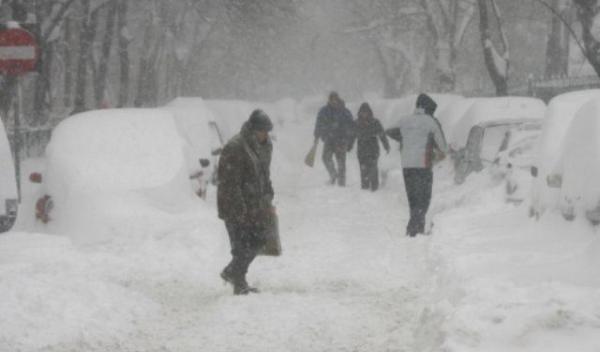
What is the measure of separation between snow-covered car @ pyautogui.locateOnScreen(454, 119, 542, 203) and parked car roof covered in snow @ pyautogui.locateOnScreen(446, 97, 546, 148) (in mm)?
227

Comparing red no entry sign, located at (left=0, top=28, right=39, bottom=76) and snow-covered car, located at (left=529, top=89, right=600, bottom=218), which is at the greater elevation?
red no entry sign, located at (left=0, top=28, right=39, bottom=76)

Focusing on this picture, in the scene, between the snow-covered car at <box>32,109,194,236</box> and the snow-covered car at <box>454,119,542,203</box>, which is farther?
the snow-covered car at <box>454,119,542,203</box>

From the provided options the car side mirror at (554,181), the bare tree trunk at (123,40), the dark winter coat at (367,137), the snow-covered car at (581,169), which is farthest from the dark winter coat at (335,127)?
the bare tree trunk at (123,40)

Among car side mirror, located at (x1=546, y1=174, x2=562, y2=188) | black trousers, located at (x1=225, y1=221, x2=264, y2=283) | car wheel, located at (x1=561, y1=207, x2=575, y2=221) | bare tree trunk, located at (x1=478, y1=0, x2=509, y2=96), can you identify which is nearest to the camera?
black trousers, located at (x1=225, y1=221, x2=264, y2=283)

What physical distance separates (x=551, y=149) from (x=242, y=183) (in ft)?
12.4

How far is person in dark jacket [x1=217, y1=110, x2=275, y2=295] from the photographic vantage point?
8.19 m

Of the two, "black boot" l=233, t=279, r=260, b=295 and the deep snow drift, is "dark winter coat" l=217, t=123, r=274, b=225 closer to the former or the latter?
"black boot" l=233, t=279, r=260, b=295

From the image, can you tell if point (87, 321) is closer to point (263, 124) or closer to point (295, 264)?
point (263, 124)

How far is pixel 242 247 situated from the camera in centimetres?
838

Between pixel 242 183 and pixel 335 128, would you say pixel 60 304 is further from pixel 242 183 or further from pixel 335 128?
pixel 335 128

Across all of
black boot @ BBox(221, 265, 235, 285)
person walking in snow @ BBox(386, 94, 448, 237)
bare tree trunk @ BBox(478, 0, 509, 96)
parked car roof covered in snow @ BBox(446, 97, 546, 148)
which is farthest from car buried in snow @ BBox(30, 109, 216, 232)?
bare tree trunk @ BBox(478, 0, 509, 96)

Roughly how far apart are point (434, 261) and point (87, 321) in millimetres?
3706

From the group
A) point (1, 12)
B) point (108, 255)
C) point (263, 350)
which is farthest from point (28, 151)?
point (263, 350)

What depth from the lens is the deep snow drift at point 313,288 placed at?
5.99m
